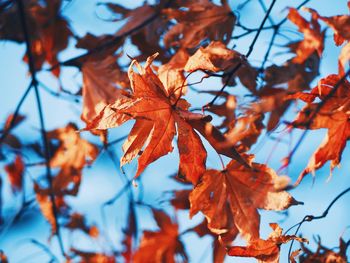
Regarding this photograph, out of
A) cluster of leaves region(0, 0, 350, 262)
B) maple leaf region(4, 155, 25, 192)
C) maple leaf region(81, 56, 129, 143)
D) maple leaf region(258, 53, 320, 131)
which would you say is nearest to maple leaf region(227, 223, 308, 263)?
cluster of leaves region(0, 0, 350, 262)

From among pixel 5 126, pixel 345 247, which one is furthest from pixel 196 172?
pixel 5 126

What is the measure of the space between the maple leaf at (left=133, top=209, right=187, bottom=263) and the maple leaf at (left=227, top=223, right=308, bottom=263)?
446 millimetres

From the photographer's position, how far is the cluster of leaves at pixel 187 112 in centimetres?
90

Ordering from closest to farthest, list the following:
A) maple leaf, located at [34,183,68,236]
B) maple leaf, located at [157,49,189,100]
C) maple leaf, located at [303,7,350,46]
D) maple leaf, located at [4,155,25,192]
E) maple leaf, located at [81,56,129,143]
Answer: maple leaf, located at [303,7,350,46] → maple leaf, located at [157,49,189,100] → maple leaf, located at [81,56,129,143] → maple leaf, located at [34,183,68,236] → maple leaf, located at [4,155,25,192]

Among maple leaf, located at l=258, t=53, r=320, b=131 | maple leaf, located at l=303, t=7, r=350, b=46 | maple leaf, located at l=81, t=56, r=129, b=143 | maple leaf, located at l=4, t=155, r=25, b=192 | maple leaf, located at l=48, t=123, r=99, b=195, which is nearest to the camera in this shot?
maple leaf, located at l=303, t=7, r=350, b=46

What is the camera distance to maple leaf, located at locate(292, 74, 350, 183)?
89cm

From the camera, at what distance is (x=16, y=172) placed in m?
1.97

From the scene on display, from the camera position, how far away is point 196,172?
97cm

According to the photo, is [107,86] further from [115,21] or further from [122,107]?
[122,107]

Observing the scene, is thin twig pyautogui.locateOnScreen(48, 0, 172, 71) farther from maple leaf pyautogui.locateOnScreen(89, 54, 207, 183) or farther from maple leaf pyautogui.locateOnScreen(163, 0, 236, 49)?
maple leaf pyautogui.locateOnScreen(89, 54, 207, 183)

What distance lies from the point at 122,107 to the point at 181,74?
0.55ft

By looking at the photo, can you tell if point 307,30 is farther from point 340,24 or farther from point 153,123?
point 153,123

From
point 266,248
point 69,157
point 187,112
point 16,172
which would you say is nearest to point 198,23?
point 187,112

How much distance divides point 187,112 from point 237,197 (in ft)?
0.72
